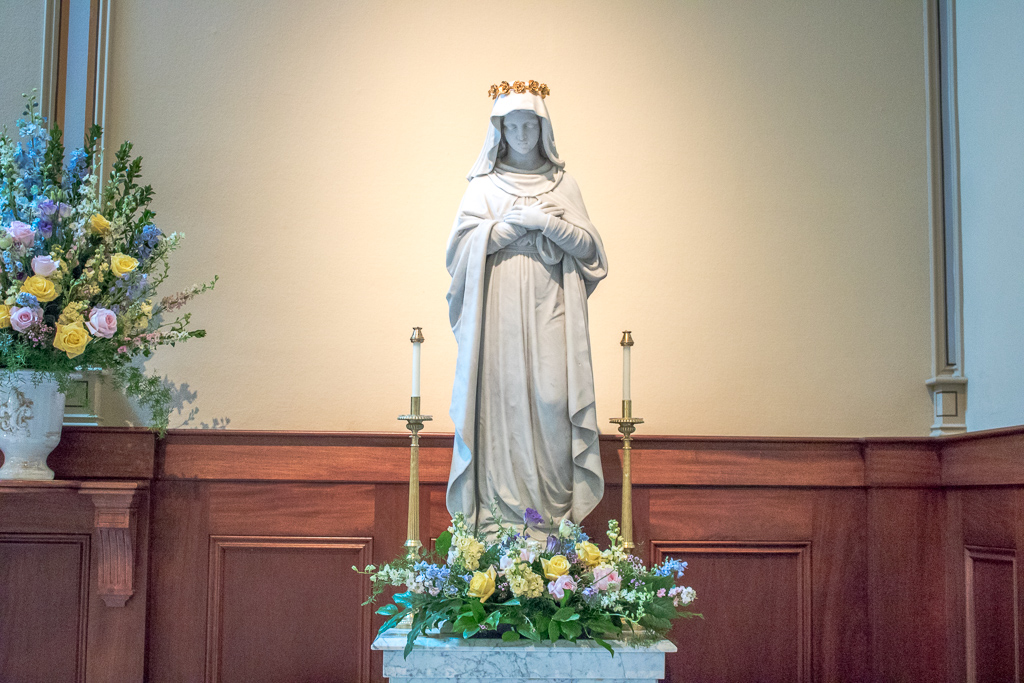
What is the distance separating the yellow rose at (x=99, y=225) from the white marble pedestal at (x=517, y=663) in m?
1.99

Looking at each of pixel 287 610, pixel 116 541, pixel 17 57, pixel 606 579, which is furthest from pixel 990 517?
pixel 17 57

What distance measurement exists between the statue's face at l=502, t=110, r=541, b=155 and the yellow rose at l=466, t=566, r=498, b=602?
1567 mm

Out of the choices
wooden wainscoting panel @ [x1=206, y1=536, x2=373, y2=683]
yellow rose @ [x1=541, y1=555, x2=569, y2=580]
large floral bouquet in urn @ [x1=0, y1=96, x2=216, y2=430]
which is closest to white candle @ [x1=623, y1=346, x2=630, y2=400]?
yellow rose @ [x1=541, y1=555, x2=569, y2=580]

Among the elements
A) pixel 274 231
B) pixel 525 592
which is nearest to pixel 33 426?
pixel 274 231

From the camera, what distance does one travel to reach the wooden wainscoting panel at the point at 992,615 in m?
3.59

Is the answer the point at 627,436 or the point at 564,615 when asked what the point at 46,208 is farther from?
the point at 564,615

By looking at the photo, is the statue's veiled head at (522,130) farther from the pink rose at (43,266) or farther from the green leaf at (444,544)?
the pink rose at (43,266)

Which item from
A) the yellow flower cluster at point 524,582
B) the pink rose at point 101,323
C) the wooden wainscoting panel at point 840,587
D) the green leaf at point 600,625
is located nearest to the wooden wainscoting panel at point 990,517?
the wooden wainscoting panel at point 840,587

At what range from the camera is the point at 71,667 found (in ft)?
12.9

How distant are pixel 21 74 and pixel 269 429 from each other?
6.59 ft

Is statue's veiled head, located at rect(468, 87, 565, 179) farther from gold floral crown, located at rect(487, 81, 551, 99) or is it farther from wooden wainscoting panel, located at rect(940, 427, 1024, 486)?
wooden wainscoting panel, located at rect(940, 427, 1024, 486)

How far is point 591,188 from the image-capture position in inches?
187

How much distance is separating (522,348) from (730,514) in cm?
135

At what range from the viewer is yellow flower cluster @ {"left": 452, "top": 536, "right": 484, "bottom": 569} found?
3.05 m
